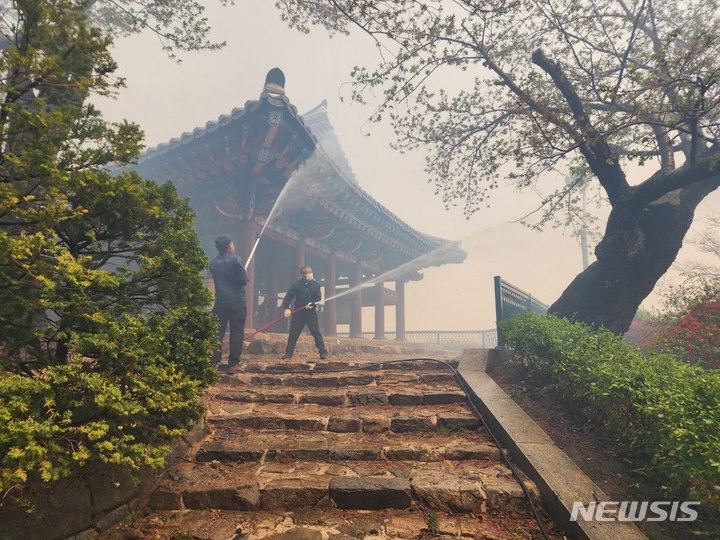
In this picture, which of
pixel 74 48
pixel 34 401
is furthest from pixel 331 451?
pixel 74 48

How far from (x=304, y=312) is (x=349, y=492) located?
5.22m

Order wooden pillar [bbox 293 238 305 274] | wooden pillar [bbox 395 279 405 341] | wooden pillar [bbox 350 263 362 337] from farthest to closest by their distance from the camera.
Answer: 1. wooden pillar [bbox 395 279 405 341]
2. wooden pillar [bbox 350 263 362 337]
3. wooden pillar [bbox 293 238 305 274]

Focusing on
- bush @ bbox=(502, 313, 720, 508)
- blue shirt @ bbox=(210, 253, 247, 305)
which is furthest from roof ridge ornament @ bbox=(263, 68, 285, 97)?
bush @ bbox=(502, 313, 720, 508)

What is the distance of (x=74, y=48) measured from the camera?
8.11 ft

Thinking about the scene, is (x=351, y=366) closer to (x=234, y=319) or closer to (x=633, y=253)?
(x=234, y=319)

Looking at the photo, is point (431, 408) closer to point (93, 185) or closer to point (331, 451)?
point (331, 451)

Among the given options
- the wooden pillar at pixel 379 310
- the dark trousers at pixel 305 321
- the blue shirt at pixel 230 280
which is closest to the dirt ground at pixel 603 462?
the dark trousers at pixel 305 321

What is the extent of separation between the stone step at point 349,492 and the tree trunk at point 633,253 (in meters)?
5.21

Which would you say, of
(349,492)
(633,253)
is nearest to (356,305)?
(633,253)

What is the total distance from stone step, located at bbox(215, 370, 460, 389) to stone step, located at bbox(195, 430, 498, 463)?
5.15 ft

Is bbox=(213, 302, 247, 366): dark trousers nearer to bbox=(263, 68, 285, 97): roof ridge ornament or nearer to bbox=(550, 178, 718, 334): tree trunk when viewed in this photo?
bbox=(263, 68, 285, 97): roof ridge ornament

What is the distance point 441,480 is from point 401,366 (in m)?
3.18

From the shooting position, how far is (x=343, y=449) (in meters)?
3.71

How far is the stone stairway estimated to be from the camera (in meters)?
2.77
